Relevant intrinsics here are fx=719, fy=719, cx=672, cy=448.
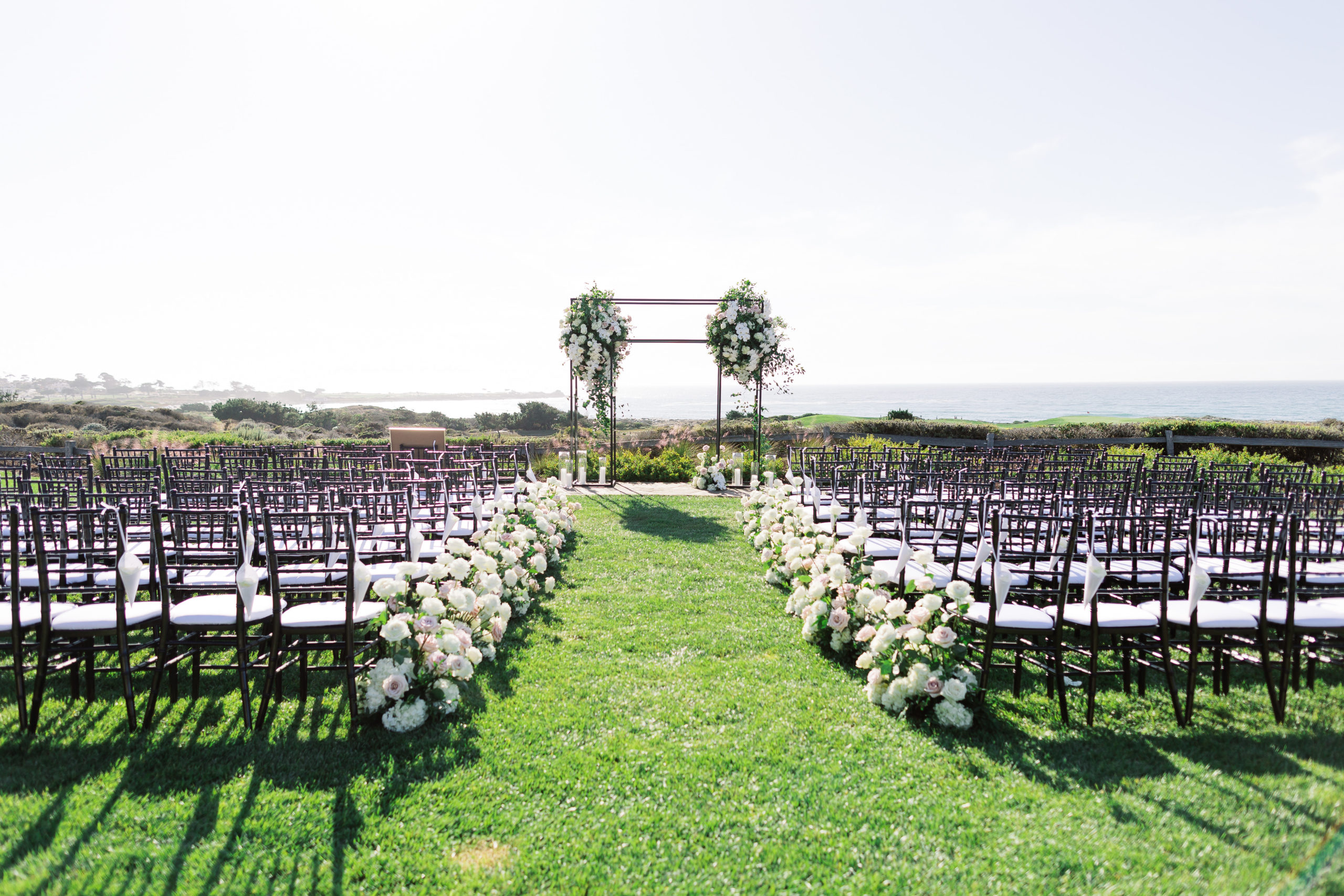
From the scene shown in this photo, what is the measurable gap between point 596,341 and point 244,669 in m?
9.40

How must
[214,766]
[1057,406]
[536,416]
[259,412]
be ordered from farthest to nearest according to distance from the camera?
[1057,406] < [259,412] < [536,416] < [214,766]

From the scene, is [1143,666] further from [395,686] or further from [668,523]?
[668,523]

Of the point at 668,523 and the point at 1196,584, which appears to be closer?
the point at 1196,584

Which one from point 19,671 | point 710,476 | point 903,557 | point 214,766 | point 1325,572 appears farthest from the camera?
point 710,476

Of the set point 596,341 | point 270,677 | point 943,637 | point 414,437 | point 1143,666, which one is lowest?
point 1143,666

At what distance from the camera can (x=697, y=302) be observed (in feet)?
40.0

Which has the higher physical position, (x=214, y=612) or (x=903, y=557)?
(x=903, y=557)

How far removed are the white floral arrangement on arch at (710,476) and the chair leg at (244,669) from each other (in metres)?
9.43

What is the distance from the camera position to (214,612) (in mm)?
3389

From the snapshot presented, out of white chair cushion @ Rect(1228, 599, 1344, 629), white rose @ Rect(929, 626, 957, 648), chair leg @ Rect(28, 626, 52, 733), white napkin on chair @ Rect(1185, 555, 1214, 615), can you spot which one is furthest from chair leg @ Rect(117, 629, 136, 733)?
white chair cushion @ Rect(1228, 599, 1344, 629)

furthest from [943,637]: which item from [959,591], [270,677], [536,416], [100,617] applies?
[536,416]

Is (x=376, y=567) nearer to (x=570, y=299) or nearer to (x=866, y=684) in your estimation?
(x=866, y=684)

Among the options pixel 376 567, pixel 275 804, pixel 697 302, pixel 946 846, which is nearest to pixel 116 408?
pixel 697 302

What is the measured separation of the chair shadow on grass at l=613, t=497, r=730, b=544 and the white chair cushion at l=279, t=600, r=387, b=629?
459 cm
